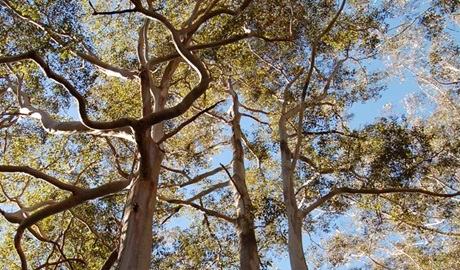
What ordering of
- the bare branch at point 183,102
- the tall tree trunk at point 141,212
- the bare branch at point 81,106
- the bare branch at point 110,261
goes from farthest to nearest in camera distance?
the bare branch at point 110,261 < the tall tree trunk at point 141,212 < the bare branch at point 183,102 < the bare branch at point 81,106

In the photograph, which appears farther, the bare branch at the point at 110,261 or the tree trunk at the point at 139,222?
the bare branch at the point at 110,261

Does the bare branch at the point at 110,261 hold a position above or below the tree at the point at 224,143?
below

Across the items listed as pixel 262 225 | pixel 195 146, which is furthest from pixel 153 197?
pixel 195 146

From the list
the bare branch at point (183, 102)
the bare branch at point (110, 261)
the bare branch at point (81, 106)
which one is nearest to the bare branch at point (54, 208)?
the bare branch at point (110, 261)

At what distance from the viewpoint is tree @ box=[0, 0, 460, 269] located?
22.3 feet

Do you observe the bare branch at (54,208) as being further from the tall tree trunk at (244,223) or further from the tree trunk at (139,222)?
the tall tree trunk at (244,223)

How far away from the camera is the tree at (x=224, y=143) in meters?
6.80

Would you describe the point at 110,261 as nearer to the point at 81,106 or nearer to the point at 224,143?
the point at 81,106

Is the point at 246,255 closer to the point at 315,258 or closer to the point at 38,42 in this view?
the point at 38,42

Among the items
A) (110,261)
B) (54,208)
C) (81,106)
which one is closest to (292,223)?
(110,261)

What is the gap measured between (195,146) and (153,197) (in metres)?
6.60

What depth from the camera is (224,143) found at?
36.8ft

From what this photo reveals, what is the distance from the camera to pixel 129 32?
9.95 metres

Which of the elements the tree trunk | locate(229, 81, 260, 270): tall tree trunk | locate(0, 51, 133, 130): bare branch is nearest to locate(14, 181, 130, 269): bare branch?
the tree trunk
